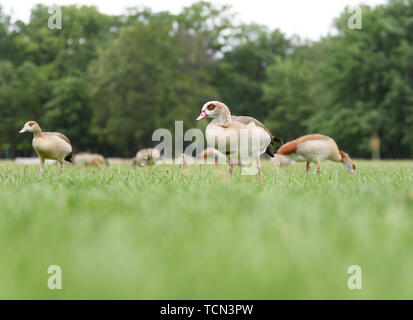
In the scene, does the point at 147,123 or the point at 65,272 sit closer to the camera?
the point at 65,272

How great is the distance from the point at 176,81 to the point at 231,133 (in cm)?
3556

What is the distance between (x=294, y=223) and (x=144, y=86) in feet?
123

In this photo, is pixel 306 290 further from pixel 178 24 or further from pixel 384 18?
pixel 178 24

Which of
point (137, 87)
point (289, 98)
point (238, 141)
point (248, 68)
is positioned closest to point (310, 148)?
point (238, 141)

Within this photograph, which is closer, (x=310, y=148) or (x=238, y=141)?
(x=238, y=141)

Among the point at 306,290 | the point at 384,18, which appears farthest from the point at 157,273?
the point at 384,18

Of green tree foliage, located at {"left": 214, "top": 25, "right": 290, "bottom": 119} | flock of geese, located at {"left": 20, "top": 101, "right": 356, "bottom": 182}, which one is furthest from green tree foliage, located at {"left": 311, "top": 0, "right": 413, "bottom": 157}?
flock of geese, located at {"left": 20, "top": 101, "right": 356, "bottom": 182}

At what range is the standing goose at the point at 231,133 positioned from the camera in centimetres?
565

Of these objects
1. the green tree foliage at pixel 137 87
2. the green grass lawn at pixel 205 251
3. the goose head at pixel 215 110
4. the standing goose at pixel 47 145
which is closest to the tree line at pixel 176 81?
the green tree foliage at pixel 137 87

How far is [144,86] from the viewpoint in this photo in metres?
38.9

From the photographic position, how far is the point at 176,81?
132ft

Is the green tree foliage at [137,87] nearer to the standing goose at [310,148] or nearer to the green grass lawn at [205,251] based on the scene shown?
the standing goose at [310,148]

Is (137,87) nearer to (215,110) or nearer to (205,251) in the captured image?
(215,110)

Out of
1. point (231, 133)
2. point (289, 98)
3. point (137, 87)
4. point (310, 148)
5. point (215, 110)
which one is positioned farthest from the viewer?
point (289, 98)
